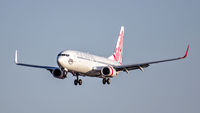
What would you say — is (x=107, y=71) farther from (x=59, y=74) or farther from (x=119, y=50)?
(x=119, y=50)

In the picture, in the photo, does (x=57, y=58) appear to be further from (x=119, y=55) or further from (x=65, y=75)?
(x=119, y=55)

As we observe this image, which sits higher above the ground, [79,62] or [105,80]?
[79,62]

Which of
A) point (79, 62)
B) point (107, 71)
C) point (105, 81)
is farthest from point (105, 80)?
point (79, 62)

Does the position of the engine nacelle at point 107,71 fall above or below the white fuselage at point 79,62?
below

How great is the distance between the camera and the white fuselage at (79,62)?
71.6 metres

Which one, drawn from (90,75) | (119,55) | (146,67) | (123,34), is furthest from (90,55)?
(123,34)

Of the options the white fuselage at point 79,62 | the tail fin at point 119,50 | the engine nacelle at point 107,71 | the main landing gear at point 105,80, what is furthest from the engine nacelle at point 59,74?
the tail fin at point 119,50

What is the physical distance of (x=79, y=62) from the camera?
7369cm

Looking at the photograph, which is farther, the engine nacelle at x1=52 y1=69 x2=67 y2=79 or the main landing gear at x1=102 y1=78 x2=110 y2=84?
the main landing gear at x1=102 y1=78 x2=110 y2=84

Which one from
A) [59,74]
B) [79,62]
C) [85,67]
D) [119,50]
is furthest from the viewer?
[119,50]

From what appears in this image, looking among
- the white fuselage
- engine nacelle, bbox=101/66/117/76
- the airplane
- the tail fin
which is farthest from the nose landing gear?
the tail fin

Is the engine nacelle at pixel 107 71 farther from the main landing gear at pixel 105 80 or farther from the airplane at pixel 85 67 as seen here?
the main landing gear at pixel 105 80

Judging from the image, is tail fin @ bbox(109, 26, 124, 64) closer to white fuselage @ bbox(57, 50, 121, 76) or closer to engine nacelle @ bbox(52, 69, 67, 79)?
white fuselage @ bbox(57, 50, 121, 76)

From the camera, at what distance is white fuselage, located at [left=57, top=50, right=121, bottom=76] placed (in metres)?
71.6
